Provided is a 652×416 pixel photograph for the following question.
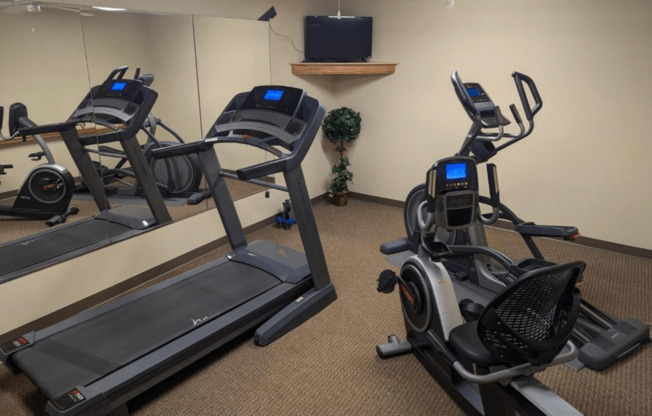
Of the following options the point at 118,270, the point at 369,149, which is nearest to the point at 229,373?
the point at 118,270

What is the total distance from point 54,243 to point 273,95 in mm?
1748

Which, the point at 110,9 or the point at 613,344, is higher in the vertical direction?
the point at 110,9

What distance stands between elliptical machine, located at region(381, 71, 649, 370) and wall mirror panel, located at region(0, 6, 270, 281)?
1.86 m

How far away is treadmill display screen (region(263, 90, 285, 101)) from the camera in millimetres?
2744

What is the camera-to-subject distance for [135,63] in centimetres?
321

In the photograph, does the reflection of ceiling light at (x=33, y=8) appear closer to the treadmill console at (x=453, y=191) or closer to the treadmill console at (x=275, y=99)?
the treadmill console at (x=275, y=99)

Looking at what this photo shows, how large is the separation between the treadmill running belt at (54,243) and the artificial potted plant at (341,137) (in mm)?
2333

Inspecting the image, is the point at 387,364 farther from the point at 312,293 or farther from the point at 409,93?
the point at 409,93

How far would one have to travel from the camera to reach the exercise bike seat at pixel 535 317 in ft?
4.65

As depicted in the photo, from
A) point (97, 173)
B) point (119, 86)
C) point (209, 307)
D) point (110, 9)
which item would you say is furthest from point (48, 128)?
point (209, 307)

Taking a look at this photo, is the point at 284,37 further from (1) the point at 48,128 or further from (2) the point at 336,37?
(1) the point at 48,128

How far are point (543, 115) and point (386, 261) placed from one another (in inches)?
72.6

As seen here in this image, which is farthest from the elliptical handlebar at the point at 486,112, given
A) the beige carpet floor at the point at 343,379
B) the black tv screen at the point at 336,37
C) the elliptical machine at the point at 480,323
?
the black tv screen at the point at 336,37

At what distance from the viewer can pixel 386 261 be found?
11.8ft
